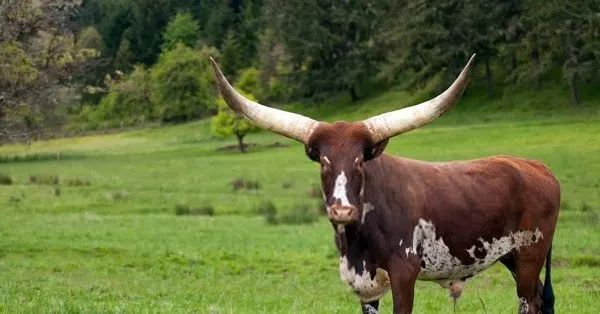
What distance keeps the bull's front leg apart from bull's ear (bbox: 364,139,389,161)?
0.89 meters

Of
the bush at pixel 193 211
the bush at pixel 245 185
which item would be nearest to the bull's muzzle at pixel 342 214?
the bush at pixel 193 211

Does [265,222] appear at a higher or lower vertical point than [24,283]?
lower

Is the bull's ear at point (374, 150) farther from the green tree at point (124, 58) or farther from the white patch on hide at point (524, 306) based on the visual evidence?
the green tree at point (124, 58)

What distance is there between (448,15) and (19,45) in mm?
53963

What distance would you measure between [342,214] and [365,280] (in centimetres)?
103

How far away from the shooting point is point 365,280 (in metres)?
7.82

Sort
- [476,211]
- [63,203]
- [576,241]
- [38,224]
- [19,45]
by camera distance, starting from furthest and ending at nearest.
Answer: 1. [63,203]
2. [38,224]
3. [576,241]
4. [19,45]
5. [476,211]

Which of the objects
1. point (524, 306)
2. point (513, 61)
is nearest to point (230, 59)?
point (513, 61)

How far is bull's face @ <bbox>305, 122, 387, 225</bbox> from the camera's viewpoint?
7102mm

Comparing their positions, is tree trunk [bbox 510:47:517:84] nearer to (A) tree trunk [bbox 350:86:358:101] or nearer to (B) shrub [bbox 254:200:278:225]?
(A) tree trunk [bbox 350:86:358:101]

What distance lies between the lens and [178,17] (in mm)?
118625

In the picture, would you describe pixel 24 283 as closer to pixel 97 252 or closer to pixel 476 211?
pixel 97 252

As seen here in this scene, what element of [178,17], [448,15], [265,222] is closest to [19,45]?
[265,222]

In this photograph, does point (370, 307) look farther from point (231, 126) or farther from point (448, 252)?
point (231, 126)
